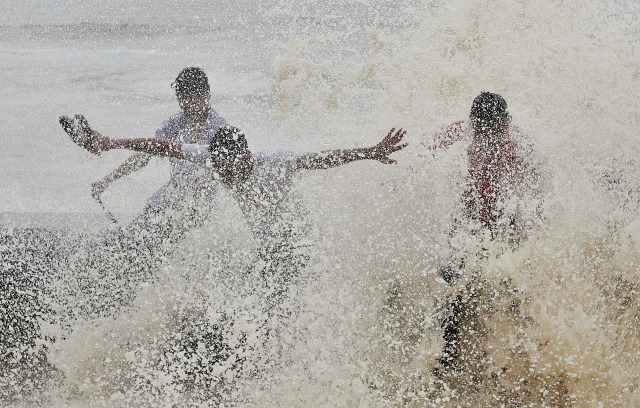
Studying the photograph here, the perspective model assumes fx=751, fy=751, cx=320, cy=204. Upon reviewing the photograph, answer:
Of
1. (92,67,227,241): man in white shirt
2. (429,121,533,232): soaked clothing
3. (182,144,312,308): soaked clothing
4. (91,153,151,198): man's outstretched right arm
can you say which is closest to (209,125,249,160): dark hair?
(182,144,312,308): soaked clothing

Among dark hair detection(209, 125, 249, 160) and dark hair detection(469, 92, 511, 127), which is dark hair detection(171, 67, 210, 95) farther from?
dark hair detection(469, 92, 511, 127)

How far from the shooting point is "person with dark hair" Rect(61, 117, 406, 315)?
367 cm

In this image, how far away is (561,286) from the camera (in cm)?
414

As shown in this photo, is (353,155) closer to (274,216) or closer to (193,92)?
(274,216)

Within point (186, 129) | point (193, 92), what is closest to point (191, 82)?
point (193, 92)

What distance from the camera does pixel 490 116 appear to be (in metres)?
3.88

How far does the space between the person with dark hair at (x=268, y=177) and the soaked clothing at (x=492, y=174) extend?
477 millimetres

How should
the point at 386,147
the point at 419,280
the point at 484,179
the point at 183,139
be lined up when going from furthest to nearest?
the point at 419,280 → the point at 183,139 → the point at 484,179 → the point at 386,147

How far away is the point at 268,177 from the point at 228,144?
26 centimetres

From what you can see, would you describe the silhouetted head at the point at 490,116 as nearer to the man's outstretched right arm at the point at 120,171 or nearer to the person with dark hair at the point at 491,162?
the person with dark hair at the point at 491,162

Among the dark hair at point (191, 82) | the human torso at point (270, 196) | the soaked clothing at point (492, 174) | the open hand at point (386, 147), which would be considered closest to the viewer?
the open hand at point (386, 147)

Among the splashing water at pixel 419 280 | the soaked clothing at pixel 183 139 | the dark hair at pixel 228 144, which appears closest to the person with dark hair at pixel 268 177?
the dark hair at pixel 228 144

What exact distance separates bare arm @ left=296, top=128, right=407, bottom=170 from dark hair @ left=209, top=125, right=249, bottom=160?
0.98 ft

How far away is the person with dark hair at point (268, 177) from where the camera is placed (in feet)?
12.0
